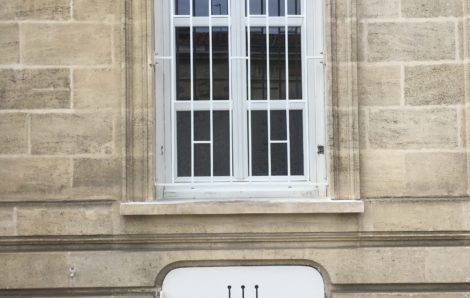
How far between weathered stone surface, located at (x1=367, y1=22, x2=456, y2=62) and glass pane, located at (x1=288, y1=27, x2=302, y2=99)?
0.56 metres

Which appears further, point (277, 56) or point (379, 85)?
point (277, 56)

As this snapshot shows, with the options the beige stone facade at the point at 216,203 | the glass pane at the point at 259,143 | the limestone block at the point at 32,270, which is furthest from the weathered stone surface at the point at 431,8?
the limestone block at the point at 32,270

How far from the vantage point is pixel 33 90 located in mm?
5527

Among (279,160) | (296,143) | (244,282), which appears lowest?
(244,282)

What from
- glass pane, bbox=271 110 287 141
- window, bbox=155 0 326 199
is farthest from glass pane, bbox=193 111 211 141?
glass pane, bbox=271 110 287 141

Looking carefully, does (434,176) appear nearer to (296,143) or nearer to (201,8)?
(296,143)

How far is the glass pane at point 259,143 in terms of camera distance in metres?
5.71

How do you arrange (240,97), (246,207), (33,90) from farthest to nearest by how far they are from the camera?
(240,97) → (33,90) → (246,207)

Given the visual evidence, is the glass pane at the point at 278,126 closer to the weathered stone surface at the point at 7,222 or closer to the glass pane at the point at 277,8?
the glass pane at the point at 277,8

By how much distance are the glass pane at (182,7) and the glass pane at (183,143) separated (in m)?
0.81

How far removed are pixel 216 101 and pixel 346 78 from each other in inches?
40.9

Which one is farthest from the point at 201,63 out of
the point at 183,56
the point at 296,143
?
the point at 296,143

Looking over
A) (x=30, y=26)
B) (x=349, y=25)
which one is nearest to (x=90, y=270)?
(x=30, y=26)

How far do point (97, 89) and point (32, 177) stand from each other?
840 mm
